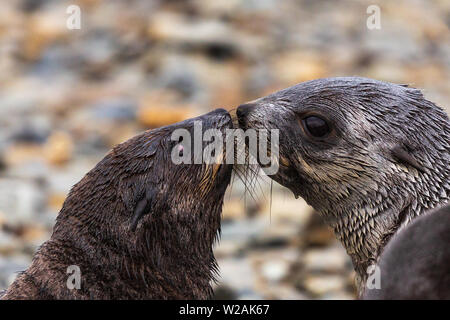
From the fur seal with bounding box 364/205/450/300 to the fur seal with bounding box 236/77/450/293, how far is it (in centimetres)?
79

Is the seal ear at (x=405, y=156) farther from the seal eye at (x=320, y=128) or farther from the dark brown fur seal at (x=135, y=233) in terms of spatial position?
the dark brown fur seal at (x=135, y=233)

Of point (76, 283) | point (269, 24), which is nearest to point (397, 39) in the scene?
point (269, 24)

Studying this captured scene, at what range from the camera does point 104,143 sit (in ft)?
41.6

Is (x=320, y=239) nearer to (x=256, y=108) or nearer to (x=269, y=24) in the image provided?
(x=256, y=108)

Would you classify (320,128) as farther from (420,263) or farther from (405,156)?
(420,263)

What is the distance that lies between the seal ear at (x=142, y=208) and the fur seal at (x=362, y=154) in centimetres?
94

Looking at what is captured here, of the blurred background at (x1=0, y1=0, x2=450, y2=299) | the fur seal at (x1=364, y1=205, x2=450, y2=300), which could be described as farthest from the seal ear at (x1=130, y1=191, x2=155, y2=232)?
the blurred background at (x1=0, y1=0, x2=450, y2=299)

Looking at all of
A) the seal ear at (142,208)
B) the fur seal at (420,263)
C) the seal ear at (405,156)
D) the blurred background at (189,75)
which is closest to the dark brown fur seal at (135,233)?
the seal ear at (142,208)

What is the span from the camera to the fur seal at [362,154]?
18.8 feet

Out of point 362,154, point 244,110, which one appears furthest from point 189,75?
point 362,154

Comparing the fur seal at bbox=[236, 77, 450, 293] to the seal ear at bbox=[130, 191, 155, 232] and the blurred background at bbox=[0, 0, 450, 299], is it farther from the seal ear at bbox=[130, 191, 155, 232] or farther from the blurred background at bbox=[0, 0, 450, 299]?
the blurred background at bbox=[0, 0, 450, 299]

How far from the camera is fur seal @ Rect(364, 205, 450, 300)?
4.64 metres

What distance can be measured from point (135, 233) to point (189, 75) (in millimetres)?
9048

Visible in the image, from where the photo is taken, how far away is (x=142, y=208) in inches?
222
